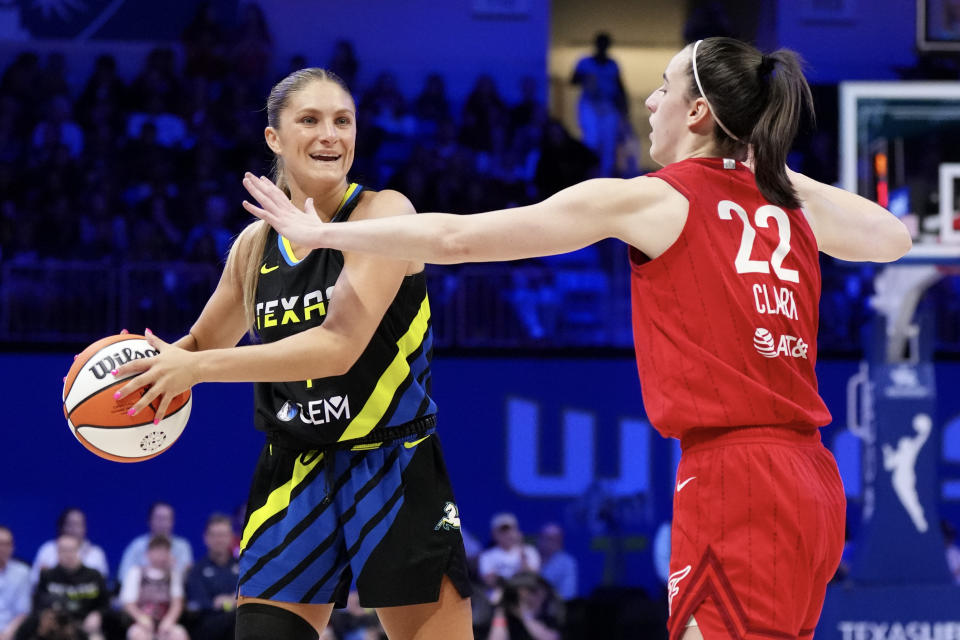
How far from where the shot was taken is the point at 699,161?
2898 millimetres

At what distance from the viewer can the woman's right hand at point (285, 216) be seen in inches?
115

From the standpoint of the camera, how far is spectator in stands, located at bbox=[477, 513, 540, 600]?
9828 mm

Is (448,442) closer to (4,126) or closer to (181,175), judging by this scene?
(181,175)

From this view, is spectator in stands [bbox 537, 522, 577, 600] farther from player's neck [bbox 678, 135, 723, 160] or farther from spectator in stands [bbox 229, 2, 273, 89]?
player's neck [bbox 678, 135, 723, 160]

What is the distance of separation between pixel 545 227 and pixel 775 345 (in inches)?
22.9

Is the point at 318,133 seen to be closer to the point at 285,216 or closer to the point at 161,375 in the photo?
the point at 285,216

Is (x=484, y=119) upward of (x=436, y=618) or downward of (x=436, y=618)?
upward

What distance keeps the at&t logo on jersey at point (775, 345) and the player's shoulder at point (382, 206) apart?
1.16 m

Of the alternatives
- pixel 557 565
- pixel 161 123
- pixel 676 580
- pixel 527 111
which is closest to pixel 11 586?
pixel 557 565

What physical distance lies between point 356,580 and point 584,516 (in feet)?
25.0

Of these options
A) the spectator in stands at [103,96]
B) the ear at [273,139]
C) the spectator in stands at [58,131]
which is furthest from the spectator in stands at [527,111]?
the ear at [273,139]

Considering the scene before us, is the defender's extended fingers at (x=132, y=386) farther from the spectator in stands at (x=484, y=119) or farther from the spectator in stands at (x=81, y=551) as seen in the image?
the spectator in stands at (x=484, y=119)

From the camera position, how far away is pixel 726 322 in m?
2.76

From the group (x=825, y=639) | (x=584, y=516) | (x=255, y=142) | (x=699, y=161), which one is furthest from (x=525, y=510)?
(x=699, y=161)
